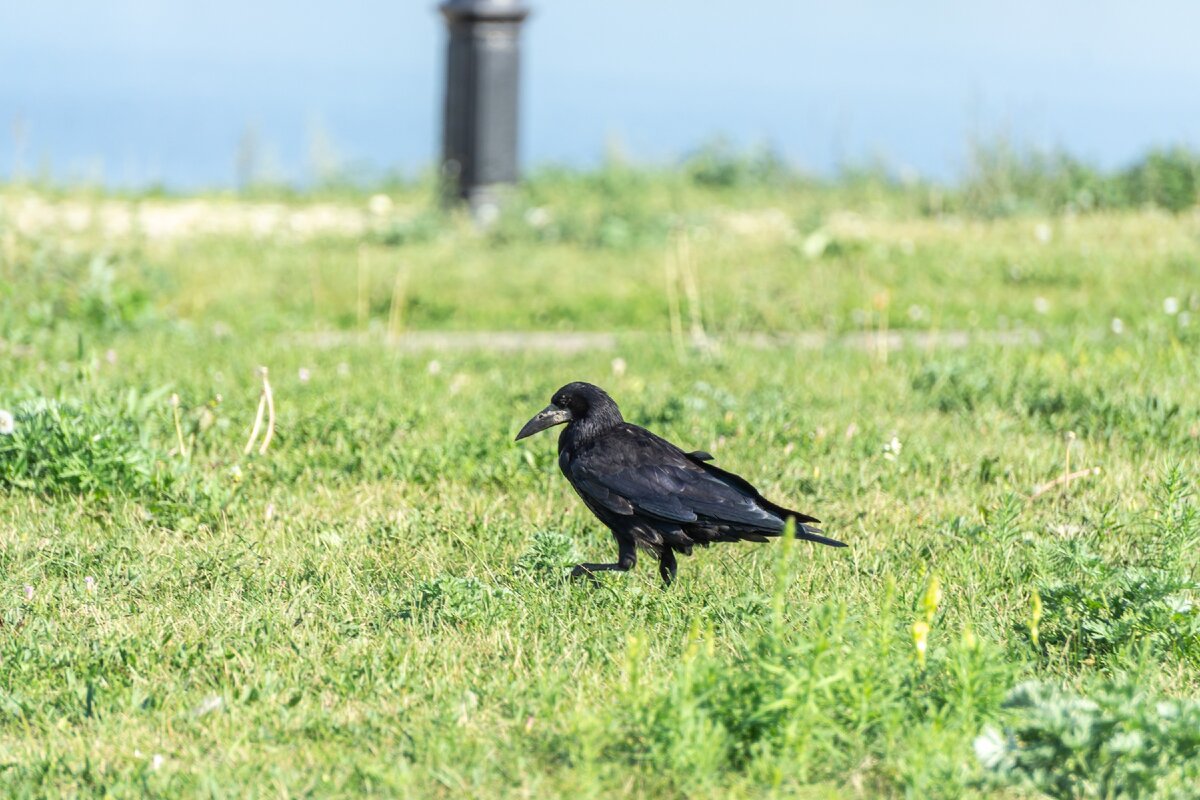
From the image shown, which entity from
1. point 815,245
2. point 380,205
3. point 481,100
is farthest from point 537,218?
point 815,245

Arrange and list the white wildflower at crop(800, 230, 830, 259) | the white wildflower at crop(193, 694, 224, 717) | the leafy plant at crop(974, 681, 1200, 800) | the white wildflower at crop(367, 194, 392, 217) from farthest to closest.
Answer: the white wildflower at crop(367, 194, 392, 217)
the white wildflower at crop(800, 230, 830, 259)
the white wildflower at crop(193, 694, 224, 717)
the leafy plant at crop(974, 681, 1200, 800)

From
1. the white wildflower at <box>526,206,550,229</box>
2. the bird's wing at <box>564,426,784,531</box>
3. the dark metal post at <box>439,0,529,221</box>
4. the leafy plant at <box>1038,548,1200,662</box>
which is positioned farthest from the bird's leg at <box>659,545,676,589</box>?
the dark metal post at <box>439,0,529,221</box>

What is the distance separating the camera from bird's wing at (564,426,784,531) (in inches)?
165

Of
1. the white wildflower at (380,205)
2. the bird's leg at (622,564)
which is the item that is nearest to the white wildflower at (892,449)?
the bird's leg at (622,564)

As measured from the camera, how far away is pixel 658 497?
14.0 feet

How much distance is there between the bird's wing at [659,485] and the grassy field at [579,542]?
25 cm

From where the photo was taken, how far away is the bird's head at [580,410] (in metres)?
4.61

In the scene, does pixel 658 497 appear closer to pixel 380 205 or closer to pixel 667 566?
pixel 667 566

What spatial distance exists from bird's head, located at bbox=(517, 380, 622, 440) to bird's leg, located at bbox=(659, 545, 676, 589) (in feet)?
1.51

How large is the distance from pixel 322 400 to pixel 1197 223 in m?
8.71

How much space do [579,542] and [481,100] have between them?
29.7ft

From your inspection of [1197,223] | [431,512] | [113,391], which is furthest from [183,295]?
[1197,223]

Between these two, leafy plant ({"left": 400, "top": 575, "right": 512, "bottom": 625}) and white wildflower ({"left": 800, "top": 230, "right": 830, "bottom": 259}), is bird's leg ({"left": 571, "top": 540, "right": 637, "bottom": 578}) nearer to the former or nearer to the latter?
leafy plant ({"left": 400, "top": 575, "right": 512, "bottom": 625})

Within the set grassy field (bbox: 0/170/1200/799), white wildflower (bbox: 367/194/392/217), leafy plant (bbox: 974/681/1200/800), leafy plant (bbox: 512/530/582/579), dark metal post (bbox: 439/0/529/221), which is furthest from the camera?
white wildflower (bbox: 367/194/392/217)
